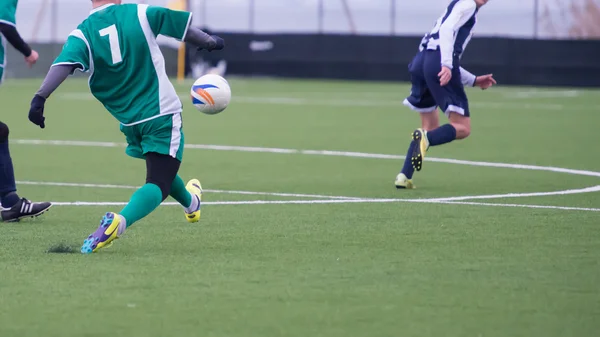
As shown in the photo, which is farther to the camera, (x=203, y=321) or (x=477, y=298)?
(x=477, y=298)

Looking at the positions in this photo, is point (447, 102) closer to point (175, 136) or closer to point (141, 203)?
point (175, 136)

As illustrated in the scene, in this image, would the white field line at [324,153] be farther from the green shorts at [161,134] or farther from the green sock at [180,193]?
the green shorts at [161,134]

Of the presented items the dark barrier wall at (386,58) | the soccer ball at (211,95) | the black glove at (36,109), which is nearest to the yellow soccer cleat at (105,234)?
the black glove at (36,109)

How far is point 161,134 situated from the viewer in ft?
24.3

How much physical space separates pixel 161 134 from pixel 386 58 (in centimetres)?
2747

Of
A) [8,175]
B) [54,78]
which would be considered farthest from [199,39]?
[8,175]

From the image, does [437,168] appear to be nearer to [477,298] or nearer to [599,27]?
[477,298]

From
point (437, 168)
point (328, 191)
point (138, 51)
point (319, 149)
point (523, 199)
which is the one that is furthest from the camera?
point (319, 149)

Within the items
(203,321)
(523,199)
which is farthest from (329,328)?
(523,199)

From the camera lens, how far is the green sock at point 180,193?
7.80 metres

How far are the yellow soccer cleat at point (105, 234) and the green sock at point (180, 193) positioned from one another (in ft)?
2.73

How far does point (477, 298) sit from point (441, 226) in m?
2.48

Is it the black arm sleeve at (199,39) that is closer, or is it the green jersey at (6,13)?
the black arm sleeve at (199,39)

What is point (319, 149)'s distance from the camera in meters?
14.8
